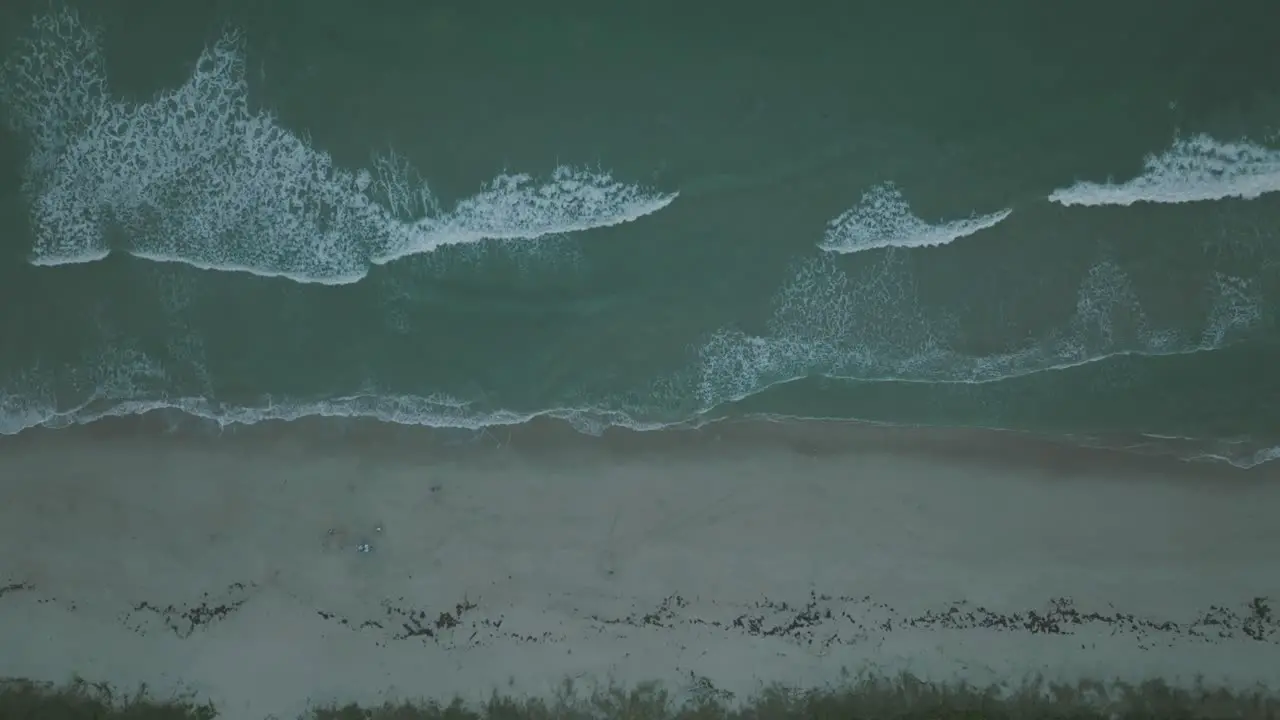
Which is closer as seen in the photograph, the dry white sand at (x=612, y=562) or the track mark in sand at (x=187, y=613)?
the dry white sand at (x=612, y=562)

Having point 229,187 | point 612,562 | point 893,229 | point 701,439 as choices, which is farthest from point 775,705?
point 229,187

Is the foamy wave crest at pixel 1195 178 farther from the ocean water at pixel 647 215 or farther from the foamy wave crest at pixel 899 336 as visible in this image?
the foamy wave crest at pixel 899 336

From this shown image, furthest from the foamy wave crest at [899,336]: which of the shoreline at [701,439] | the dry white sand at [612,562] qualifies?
the dry white sand at [612,562]

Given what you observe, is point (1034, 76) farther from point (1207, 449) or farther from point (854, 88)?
point (1207, 449)

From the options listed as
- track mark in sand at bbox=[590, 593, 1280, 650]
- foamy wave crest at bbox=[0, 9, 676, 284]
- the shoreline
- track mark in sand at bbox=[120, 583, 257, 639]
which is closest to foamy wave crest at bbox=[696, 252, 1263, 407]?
the shoreline

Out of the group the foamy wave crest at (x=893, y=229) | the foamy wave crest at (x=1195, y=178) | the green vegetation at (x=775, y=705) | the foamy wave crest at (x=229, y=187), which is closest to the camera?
the green vegetation at (x=775, y=705)
